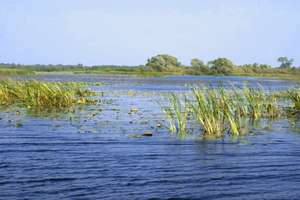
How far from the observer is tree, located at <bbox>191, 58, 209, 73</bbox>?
153000 mm

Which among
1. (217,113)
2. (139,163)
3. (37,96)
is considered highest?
(217,113)

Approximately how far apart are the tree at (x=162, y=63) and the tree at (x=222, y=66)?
37.9ft

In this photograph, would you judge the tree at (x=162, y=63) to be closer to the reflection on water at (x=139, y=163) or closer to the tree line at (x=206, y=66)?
the tree line at (x=206, y=66)

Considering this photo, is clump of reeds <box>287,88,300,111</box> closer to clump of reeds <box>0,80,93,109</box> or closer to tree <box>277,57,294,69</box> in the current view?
clump of reeds <box>0,80,93,109</box>

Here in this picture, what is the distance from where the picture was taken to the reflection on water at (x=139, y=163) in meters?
11.4

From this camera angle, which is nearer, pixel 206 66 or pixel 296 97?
pixel 296 97

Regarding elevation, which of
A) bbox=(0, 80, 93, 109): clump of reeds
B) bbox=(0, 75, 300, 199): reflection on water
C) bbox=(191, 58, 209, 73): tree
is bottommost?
bbox=(0, 75, 300, 199): reflection on water

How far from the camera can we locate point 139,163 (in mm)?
14492

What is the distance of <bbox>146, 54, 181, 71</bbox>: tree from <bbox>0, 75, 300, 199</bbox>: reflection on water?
130m

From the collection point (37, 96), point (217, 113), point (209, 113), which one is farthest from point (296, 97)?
point (37, 96)

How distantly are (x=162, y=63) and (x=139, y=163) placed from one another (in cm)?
14027

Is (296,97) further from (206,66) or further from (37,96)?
(206,66)

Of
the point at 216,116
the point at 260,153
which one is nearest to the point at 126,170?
the point at 260,153

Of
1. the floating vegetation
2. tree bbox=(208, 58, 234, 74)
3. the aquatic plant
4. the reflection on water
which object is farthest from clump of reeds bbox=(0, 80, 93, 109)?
tree bbox=(208, 58, 234, 74)
